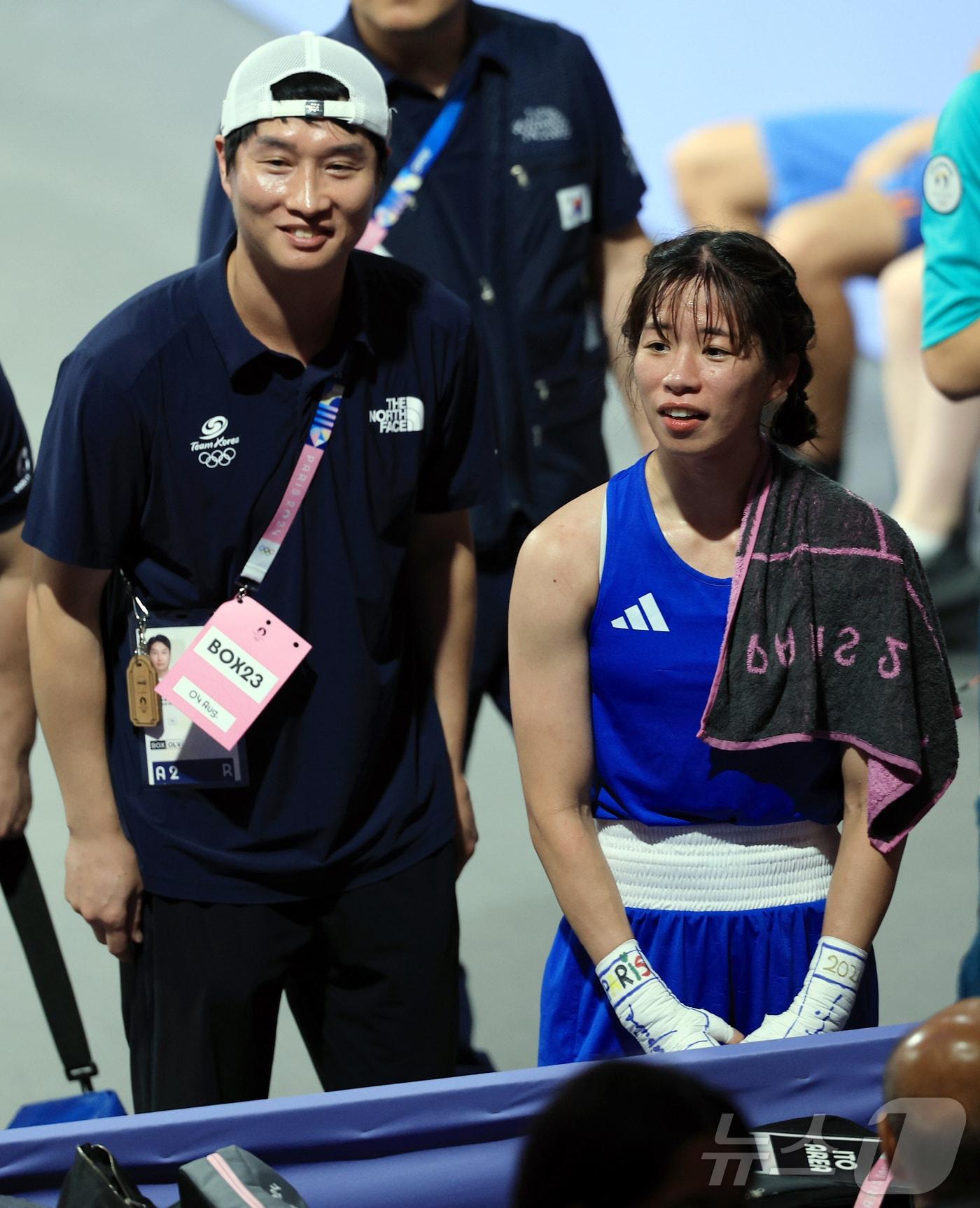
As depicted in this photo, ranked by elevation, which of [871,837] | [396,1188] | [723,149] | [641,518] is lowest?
[396,1188]

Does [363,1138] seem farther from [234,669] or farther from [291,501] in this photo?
[291,501]

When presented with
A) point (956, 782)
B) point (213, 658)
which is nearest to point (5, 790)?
point (213, 658)

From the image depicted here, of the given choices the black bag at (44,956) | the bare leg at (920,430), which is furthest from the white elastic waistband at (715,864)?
the bare leg at (920,430)

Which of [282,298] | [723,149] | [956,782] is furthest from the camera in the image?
[723,149]

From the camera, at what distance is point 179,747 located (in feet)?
6.33

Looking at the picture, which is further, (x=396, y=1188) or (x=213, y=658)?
(x=213, y=658)

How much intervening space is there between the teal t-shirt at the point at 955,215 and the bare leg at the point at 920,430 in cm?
217

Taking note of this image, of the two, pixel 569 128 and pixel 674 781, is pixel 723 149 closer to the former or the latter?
pixel 569 128

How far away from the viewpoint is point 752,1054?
60.4 inches

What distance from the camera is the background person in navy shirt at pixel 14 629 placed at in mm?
2174

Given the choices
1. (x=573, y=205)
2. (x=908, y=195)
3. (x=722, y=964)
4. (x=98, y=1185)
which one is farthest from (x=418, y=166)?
(x=908, y=195)

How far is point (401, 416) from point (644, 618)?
0.43 metres

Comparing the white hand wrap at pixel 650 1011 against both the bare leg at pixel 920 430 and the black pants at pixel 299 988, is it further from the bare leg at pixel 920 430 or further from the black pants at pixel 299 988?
the bare leg at pixel 920 430

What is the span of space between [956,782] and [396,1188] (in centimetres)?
265
